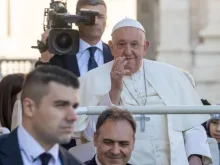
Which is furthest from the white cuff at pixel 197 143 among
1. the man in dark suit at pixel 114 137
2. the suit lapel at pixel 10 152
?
the suit lapel at pixel 10 152

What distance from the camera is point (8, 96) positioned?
9.31 meters

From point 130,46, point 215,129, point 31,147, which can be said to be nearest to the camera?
point 31,147

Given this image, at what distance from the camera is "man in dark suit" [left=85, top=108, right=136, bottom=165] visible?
7652 millimetres

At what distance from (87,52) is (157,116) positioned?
1.11 m

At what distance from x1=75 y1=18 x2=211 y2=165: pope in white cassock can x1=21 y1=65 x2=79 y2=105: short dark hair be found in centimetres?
221

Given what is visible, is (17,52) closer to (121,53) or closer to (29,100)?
(121,53)

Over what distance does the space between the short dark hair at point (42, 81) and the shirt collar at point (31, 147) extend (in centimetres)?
16

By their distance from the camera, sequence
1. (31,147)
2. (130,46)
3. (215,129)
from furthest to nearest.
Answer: (215,129) < (130,46) < (31,147)

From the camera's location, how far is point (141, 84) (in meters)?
8.76

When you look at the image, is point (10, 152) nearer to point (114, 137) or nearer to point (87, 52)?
point (114, 137)

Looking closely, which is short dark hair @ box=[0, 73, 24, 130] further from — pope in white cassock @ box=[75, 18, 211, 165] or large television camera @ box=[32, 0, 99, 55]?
pope in white cassock @ box=[75, 18, 211, 165]

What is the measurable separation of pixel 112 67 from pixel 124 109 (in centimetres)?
69

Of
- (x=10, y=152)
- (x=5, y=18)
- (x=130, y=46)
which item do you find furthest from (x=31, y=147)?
(x=5, y=18)

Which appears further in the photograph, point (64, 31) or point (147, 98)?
point (64, 31)
